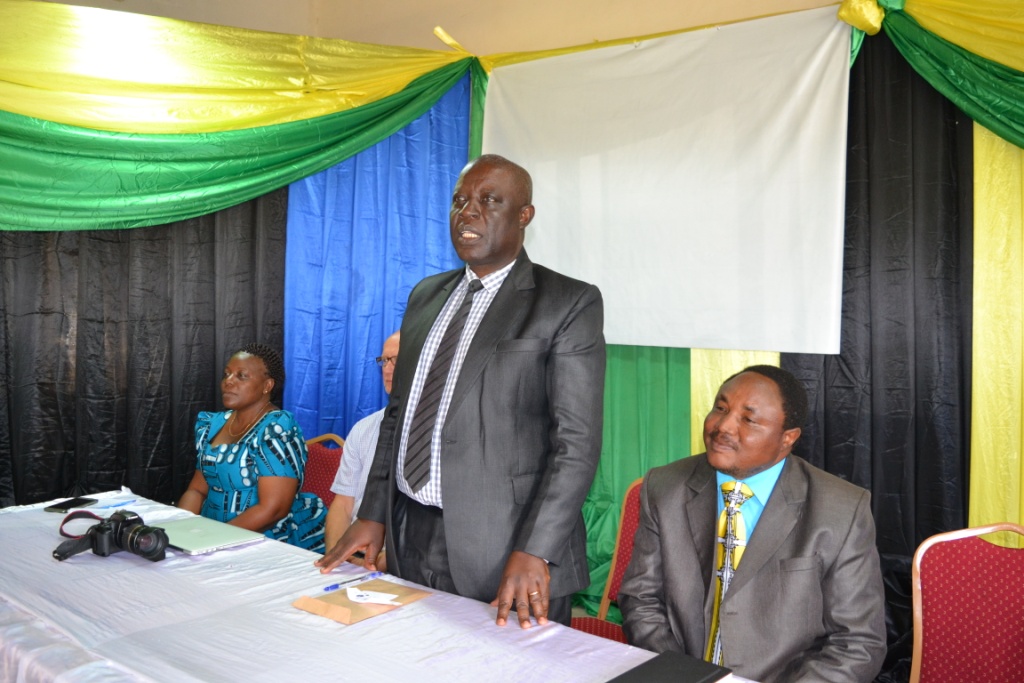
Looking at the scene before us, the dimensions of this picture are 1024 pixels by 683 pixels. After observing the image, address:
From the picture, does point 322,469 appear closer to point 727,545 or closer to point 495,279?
point 495,279

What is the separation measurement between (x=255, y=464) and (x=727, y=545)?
Answer: 1995mm

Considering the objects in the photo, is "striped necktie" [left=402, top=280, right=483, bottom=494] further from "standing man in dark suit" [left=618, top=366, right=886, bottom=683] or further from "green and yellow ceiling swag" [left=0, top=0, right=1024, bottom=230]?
"green and yellow ceiling swag" [left=0, top=0, right=1024, bottom=230]

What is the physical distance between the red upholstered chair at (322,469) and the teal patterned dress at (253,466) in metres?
0.28

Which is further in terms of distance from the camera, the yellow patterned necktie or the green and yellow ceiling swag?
the green and yellow ceiling swag

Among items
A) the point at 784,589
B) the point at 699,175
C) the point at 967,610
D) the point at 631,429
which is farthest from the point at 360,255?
the point at 967,610

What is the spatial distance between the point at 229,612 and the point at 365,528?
1.46 ft

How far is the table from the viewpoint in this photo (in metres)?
1.42

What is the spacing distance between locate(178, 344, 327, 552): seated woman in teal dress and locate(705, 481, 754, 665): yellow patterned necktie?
188 centimetres

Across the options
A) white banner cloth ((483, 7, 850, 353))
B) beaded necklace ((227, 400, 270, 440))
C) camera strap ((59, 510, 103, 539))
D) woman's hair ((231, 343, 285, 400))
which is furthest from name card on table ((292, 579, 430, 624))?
white banner cloth ((483, 7, 850, 353))

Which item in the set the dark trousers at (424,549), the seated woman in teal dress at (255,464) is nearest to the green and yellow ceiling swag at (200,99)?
the seated woman in teal dress at (255,464)

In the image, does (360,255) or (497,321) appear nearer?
(497,321)

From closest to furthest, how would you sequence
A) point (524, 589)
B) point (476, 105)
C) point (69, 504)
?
point (524, 589) < point (69, 504) < point (476, 105)

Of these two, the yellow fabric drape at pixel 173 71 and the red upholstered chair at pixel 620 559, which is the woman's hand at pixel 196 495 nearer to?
the yellow fabric drape at pixel 173 71

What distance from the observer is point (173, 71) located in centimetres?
367
